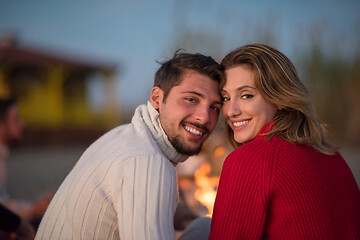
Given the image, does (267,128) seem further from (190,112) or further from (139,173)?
(139,173)

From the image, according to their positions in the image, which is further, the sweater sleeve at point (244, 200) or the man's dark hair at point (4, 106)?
the man's dark hair at point (4, 106)

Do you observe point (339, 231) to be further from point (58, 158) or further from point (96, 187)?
point (58, 158)

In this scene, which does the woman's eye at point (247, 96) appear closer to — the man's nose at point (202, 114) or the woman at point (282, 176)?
the woman at point (282, 176)

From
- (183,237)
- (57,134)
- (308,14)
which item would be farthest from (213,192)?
(57,134)

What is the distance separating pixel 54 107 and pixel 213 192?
11.2 metres

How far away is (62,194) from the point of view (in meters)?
1.87

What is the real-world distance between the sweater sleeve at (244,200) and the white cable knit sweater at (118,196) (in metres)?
0.27

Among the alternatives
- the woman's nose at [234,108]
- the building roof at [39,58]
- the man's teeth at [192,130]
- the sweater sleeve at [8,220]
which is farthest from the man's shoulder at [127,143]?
the building roof at [39,58]

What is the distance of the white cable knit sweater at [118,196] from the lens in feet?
5.20

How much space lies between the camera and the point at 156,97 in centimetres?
244

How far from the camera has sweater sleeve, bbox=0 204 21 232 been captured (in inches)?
94.5

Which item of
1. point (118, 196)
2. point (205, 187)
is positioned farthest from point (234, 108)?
point (205, 187)

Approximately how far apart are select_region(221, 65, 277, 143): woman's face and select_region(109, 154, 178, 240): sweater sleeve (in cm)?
70

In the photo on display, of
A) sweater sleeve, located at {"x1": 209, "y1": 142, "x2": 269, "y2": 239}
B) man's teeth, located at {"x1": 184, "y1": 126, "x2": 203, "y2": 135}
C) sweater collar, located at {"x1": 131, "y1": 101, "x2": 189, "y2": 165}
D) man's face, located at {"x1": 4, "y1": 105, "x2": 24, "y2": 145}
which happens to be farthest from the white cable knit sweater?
man's face, located at {"x1": 4, "y1": 105, "x2": 24, "y2": 145}
